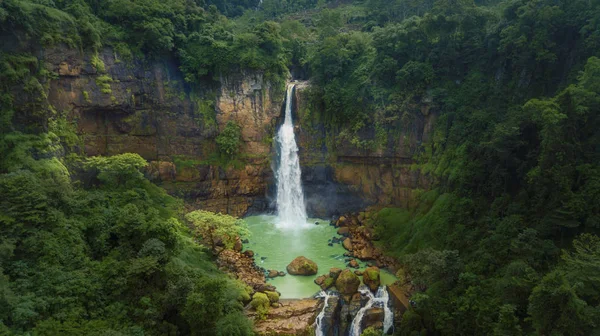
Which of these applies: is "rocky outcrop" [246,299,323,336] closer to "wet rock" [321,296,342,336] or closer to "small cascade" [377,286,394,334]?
"wet rock" [321,296,342,336]

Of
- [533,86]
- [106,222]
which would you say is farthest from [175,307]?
[533,86]

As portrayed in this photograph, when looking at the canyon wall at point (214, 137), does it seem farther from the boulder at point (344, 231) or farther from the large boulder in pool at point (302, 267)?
the large boulder in pool at point (302, 267)

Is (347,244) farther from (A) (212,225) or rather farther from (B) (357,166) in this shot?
(A) (212,225)

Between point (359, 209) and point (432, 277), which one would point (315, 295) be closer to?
point (432, 277)

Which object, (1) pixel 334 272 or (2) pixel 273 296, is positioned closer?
(2) pixel 273 296

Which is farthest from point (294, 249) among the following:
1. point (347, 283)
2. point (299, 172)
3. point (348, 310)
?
point (299, 172)

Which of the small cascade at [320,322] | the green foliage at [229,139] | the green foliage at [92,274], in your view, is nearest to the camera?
the green foliage at [92,274]

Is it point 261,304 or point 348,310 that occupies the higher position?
point 261,304

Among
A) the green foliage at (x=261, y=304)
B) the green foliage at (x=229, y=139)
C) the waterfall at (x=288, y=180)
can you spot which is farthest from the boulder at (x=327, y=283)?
the green foliage at (x=229, y=139)
